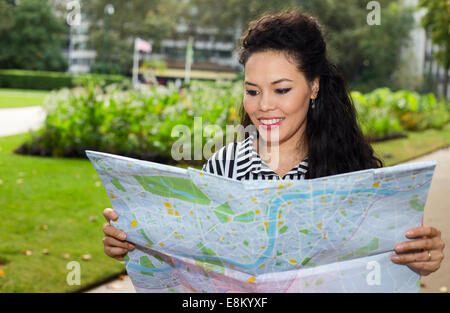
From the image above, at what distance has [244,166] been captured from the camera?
185 centimetres

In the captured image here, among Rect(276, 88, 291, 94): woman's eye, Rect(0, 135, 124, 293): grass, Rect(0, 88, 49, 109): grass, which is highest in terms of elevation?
Rect(276, 88, 291, 94): woman's eye

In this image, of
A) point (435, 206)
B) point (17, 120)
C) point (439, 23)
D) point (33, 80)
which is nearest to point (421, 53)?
point (33, 80)

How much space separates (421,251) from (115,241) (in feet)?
2.51

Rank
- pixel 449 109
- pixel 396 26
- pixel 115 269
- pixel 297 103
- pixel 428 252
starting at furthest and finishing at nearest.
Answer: pixel 396 26, pixel 449 109, pixel 115 269, pixel 297 103, pixel 428 252

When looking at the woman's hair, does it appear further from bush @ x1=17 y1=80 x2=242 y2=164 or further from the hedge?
the hedge

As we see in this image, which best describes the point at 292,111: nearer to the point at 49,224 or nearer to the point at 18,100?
the point at 49,224

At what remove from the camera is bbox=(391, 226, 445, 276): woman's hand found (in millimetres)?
1359

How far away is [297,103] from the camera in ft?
5.71

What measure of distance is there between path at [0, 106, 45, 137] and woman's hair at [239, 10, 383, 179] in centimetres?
830

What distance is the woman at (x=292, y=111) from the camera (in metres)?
1.71

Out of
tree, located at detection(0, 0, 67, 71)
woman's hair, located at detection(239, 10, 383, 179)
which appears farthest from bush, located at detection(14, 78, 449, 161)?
tree, located at detection(0, 0, 67, 71)

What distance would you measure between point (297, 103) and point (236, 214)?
22.4 inches

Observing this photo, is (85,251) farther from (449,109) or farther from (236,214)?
(449,109)
